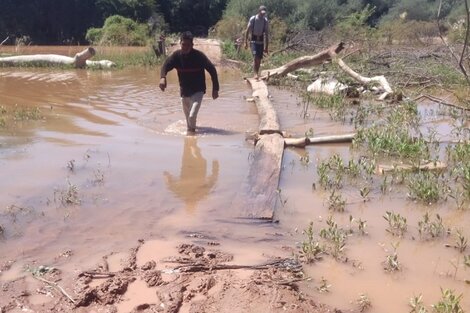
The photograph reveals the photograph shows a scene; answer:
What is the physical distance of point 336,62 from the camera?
42.4 ft

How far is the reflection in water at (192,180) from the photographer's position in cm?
→ 556

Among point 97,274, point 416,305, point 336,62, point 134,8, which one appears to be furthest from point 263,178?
point 134,8

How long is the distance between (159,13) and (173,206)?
117ft

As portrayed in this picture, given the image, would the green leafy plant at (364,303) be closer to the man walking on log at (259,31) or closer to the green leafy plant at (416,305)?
the green leafy plant at (416,305)

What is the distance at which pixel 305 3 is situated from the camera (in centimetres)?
3588

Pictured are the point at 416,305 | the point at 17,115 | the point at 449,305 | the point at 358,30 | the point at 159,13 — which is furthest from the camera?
the point at 159,13

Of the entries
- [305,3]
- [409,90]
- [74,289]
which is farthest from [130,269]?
[305,3]

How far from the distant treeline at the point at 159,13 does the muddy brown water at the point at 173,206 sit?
88.0ft

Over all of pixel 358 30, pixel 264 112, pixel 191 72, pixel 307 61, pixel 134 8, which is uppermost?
pixel 134 8

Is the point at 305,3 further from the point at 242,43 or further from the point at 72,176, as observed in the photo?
the point at 72,176

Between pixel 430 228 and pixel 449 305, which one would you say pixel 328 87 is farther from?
pixel 449 305

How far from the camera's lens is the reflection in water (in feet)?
18.2

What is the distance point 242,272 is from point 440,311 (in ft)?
4.13

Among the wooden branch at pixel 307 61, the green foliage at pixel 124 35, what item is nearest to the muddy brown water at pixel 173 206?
the wooden branch at pixel 307 61
